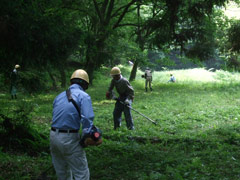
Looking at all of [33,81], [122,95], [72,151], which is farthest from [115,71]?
[72,151]

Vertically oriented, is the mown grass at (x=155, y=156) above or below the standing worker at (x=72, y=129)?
below

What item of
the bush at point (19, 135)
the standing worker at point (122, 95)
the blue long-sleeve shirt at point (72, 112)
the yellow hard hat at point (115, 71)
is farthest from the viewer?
the standing worker at point (122, 95)

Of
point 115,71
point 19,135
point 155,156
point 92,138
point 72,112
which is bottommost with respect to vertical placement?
point 155,156

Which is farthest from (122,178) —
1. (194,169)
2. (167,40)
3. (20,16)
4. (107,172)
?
(167,40)

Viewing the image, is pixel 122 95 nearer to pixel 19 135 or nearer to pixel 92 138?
pixel 19 135

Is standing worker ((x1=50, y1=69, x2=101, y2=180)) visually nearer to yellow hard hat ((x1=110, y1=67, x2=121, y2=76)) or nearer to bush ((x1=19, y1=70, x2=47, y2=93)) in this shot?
bush ((x1=19, y1=70, x2=47, y2=93))

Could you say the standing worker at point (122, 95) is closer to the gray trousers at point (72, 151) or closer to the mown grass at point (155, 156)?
the mown grass at point (155, 156)

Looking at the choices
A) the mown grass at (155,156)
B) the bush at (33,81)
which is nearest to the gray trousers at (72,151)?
the mown grass at (155,156)

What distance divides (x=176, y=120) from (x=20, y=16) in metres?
8.02

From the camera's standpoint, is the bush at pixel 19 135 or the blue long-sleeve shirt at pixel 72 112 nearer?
the blue long-sleeve shirt at pixel 72 112

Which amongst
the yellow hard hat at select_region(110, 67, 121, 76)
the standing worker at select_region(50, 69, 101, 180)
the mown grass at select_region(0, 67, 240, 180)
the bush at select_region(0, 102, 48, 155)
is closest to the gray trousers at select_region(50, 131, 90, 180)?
the standing worker at select_region(50, 69, 101, 180)

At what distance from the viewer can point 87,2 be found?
852 inches

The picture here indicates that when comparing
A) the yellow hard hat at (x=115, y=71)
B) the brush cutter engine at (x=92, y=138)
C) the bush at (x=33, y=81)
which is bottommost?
the brush cutter engine at (x=92, y=138)

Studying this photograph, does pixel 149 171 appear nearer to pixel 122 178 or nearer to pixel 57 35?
pixel 122 178
